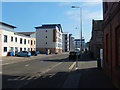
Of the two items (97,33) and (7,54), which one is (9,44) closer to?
(7,54)

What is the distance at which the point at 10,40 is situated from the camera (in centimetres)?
4453

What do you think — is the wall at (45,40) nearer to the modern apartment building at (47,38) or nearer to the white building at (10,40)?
the modern apartment building at (47,38)

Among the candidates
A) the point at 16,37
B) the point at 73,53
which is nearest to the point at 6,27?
the point at 16,37

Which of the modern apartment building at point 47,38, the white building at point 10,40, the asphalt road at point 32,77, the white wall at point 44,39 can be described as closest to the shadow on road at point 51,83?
the asphalt road at point 32,77

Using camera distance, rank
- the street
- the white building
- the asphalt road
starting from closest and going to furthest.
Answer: the street
the asphalt road
the white building

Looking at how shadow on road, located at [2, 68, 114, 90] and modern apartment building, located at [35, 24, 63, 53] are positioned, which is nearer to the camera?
shadow on road, located at [2, 68, 114, 90]

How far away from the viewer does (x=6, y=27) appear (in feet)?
147

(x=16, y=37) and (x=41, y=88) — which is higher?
(x=16, y=37)

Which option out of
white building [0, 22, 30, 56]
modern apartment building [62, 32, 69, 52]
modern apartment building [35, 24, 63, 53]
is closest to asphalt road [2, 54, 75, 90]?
white building [0, 22, 30, 56]

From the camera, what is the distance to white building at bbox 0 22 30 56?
40656 mm

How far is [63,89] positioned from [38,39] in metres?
77.4

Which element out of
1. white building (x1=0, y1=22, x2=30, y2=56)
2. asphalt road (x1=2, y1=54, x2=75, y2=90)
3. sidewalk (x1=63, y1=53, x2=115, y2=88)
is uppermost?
white building (x1=0, y1=22, x2=30, y2=56)

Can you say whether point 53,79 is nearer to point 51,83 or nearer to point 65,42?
point 51,83

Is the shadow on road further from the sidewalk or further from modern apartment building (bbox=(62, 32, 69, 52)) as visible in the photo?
modern apartment building (bbox=(62, 32, 69, 52))
